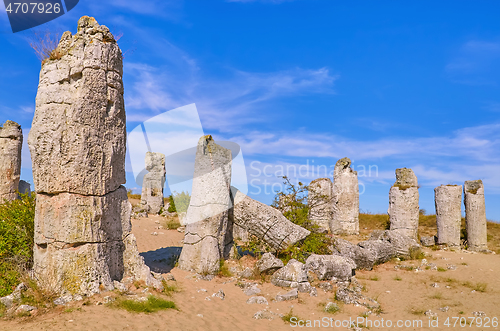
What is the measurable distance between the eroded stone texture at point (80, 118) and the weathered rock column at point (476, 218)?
548 inches

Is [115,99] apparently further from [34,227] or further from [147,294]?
[147,294]

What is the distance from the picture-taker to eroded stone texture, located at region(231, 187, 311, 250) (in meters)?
9.39

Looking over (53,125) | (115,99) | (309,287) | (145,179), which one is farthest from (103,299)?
(145,179)

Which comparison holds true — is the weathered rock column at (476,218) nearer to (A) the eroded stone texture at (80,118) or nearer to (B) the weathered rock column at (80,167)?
(B) the weathered rock column at (80,167)

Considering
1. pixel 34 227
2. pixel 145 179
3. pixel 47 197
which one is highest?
pixel 145 179

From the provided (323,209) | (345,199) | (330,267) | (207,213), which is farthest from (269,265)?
(345,199)

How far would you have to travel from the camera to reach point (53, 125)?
20.7ft

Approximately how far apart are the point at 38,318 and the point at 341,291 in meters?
5.71

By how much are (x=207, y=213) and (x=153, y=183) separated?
37.3 ft

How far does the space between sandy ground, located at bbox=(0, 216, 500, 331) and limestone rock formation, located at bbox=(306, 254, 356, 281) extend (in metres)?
0.63

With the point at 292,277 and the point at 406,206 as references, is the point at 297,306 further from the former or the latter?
the point at 406,206

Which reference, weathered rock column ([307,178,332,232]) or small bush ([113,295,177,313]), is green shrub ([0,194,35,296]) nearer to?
small bush ([113,295,177,313])

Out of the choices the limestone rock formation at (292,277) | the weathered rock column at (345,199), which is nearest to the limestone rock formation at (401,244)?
the weathered rock column at (345,199)

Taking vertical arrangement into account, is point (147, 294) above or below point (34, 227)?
below
